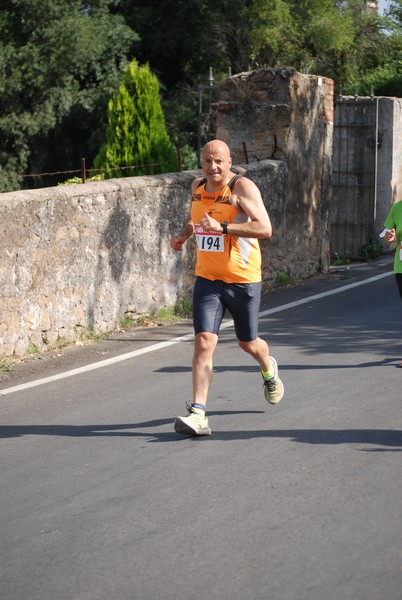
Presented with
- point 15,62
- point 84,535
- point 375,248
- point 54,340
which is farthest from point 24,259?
point 15,62

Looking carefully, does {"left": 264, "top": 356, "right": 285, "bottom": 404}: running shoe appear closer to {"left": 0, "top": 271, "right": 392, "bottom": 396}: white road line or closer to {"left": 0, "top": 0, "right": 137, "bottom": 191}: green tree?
{"left": 0, "top": 271, "right": 392, "bottom": 396}: white road line

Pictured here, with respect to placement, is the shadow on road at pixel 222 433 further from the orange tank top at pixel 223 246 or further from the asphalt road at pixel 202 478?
the orange tank top at pixel 223 246

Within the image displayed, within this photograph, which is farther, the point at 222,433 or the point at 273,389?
the point at 273,389

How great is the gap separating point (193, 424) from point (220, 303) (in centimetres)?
82

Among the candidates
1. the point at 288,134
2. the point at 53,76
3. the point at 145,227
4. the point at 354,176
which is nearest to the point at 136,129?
the point at 354,176

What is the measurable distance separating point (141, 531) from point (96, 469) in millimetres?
1095

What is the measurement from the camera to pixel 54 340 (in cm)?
978

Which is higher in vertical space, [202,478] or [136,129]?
[136,129]

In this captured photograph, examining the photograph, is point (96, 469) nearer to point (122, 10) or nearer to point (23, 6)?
point (23, 6)

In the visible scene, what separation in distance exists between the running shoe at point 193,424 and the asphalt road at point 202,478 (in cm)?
6

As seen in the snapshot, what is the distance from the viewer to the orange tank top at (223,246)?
23.1ft

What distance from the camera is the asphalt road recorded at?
462cm

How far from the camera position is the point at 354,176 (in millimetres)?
18219

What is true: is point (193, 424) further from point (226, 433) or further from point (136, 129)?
point (136, 129)
